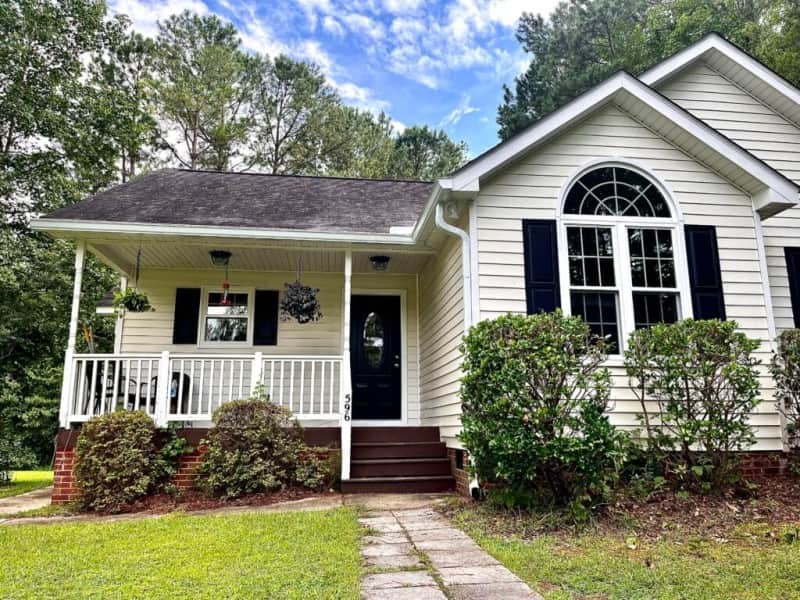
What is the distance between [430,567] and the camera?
327 cm

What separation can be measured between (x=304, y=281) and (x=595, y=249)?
4.30 m

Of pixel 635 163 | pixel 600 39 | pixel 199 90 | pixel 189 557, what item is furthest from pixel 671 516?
pixel 600 39

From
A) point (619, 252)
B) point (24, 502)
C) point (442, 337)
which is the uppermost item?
point (619, 252)

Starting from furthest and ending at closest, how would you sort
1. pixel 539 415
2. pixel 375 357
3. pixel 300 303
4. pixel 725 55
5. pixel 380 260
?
pixel 375 357 → pixel 380 260 → pixel 725 55 → pixel 300 303 → pixel 539 415

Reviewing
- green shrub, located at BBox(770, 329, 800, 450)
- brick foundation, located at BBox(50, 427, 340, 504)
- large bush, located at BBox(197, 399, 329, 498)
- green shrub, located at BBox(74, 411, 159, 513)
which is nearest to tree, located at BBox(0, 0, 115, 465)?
brick foundation, located at BBox(50, 427, 340, 504)

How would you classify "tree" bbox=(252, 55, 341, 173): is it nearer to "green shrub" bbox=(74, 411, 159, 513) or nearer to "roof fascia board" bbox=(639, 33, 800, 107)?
"roof fascia board" bbox=(639, 33, 800, 107)

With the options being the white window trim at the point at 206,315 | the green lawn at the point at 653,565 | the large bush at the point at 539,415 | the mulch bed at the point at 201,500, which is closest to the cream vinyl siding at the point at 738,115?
the large bush at the point at 539,415

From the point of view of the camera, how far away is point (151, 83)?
1802 cm

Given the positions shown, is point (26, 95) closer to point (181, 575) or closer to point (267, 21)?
point (267, 21)

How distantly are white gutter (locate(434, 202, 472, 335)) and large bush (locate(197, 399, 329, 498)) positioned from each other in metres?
2.28

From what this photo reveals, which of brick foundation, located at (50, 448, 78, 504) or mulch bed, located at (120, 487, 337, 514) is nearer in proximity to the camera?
mulch bed, located at (120, 487, 337, 514)

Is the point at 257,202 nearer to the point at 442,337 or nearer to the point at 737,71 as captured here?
the point at 442,337

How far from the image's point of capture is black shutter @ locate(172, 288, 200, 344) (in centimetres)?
809

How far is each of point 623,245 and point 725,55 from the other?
3.73m
